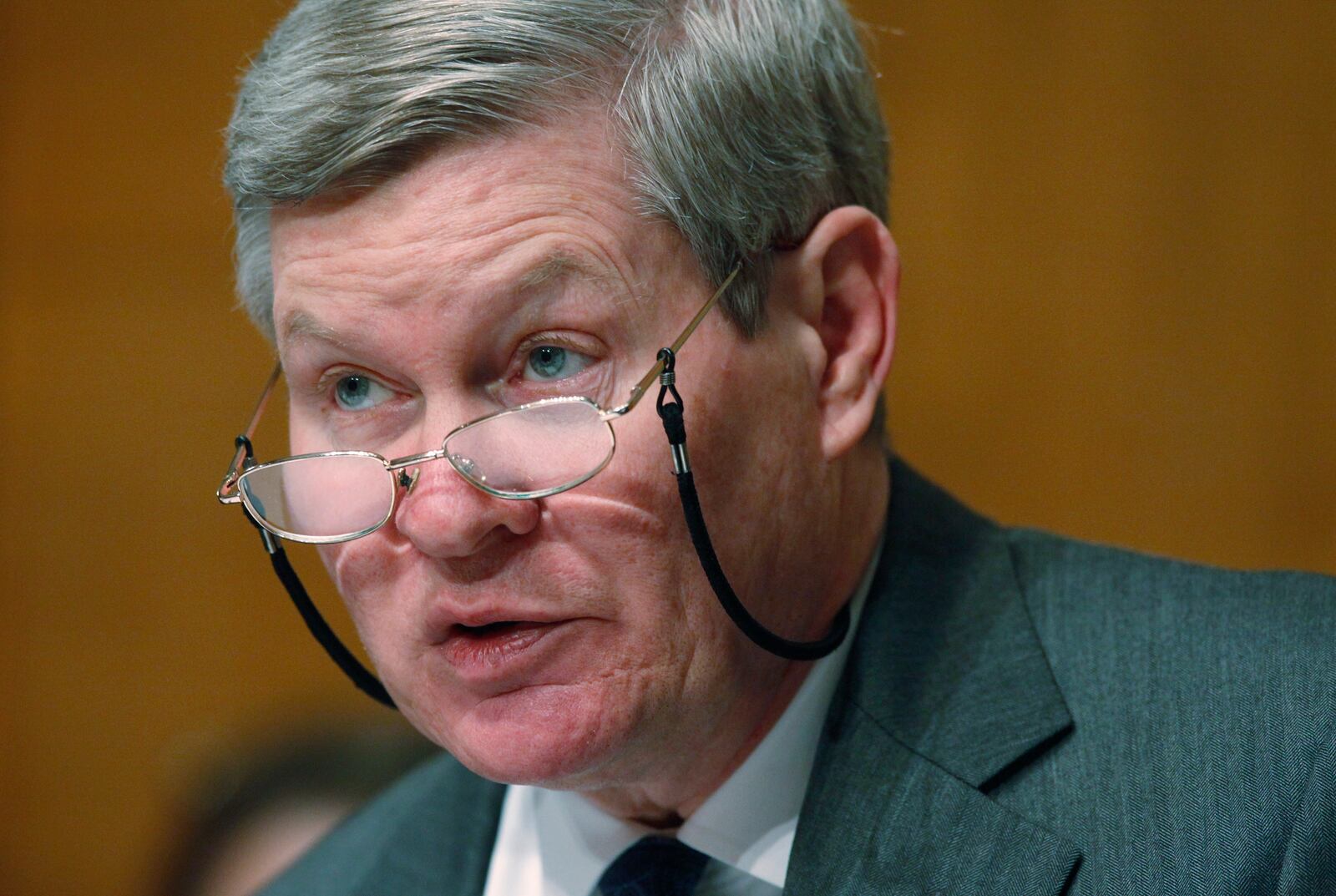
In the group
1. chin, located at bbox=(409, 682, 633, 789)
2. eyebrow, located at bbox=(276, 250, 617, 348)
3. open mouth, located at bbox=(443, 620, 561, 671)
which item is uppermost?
eyebrow, located at bbox=(276, 250, 617, 348)

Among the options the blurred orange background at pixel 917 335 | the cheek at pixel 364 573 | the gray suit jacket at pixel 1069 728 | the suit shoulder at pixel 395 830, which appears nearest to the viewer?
the gray suit jacket at pixel 1069 728

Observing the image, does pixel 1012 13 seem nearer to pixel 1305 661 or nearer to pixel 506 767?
pixel 1305 661

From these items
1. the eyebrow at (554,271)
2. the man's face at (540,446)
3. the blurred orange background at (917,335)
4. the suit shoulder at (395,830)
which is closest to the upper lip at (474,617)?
the man's face at (540,446)

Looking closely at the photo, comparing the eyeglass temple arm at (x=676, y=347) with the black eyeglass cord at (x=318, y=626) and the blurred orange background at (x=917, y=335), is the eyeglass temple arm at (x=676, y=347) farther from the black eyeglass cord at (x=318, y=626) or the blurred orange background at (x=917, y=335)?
the blurred orange background at (x=917, y=335)

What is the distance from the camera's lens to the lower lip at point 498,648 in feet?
4.72

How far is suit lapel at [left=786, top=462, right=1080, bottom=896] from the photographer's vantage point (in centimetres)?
142

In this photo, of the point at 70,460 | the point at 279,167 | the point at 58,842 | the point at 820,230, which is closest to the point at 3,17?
the point at 70,460

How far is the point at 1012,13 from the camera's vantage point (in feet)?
10.2

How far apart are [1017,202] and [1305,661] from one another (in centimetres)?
176

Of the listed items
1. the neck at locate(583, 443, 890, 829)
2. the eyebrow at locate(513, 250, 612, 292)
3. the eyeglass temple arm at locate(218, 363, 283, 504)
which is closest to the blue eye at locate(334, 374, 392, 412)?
the eyeglass temple arm at locate(218, 363, 283, 504)

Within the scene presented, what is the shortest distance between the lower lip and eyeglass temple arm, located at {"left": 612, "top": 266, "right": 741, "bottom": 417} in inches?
9.5

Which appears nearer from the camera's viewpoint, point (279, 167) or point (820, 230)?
point (279, 167)

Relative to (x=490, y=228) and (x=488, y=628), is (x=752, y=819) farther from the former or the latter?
(x=490, y=228)

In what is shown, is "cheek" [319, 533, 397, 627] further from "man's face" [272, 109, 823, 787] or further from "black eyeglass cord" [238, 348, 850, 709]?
"black eyeglass cord" [238, 348, 850, 709]
